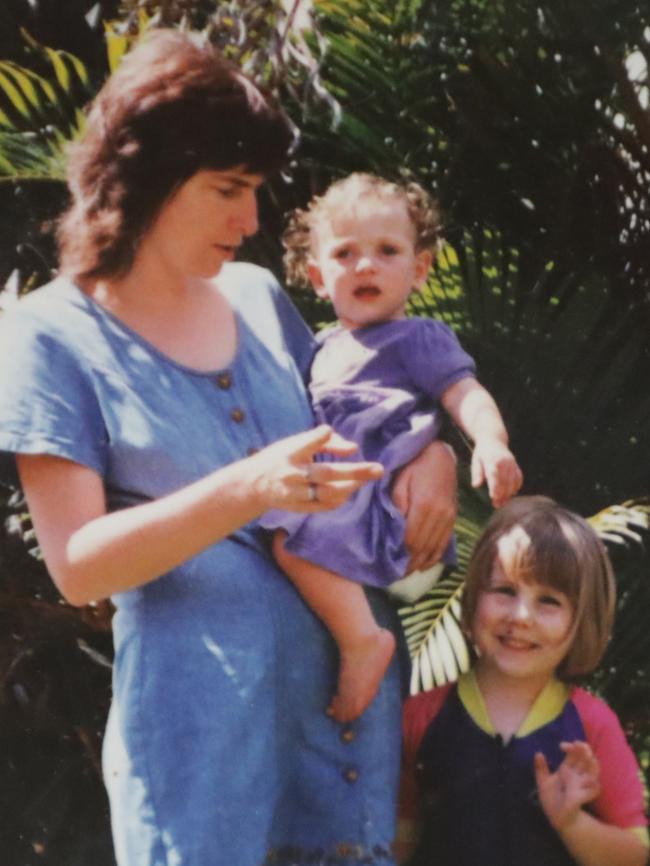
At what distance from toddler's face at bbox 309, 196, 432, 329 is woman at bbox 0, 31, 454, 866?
0.22m

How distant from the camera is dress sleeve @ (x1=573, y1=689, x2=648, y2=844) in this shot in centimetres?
242

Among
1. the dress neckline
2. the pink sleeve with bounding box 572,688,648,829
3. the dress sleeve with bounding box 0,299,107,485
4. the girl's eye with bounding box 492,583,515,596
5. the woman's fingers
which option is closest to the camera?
the woman's fingers

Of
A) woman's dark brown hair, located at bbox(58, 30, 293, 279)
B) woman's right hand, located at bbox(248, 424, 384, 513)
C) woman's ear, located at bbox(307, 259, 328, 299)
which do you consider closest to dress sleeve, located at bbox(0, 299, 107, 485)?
woman's dark brown hair, located at bbox(58, 30, 293, 279)

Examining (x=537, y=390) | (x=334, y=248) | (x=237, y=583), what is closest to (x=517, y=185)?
(x=537, y=390)

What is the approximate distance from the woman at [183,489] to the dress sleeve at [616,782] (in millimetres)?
356

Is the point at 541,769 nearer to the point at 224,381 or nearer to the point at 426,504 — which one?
the point at 426,504

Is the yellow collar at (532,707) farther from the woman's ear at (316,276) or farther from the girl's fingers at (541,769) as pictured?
the woman's ear at (316,276)

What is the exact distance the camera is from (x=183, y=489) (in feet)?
6.59

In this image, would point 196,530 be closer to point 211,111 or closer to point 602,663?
point 211,111

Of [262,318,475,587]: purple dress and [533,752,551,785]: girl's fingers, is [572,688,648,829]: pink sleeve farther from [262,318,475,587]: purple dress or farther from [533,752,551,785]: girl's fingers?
[262,318,475,587]: purple dress

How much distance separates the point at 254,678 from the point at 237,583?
0.12m

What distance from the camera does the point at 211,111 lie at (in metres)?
2.17

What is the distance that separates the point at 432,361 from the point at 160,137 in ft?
1.77

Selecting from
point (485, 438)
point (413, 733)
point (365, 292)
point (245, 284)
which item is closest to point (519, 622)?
point (413, 733)
